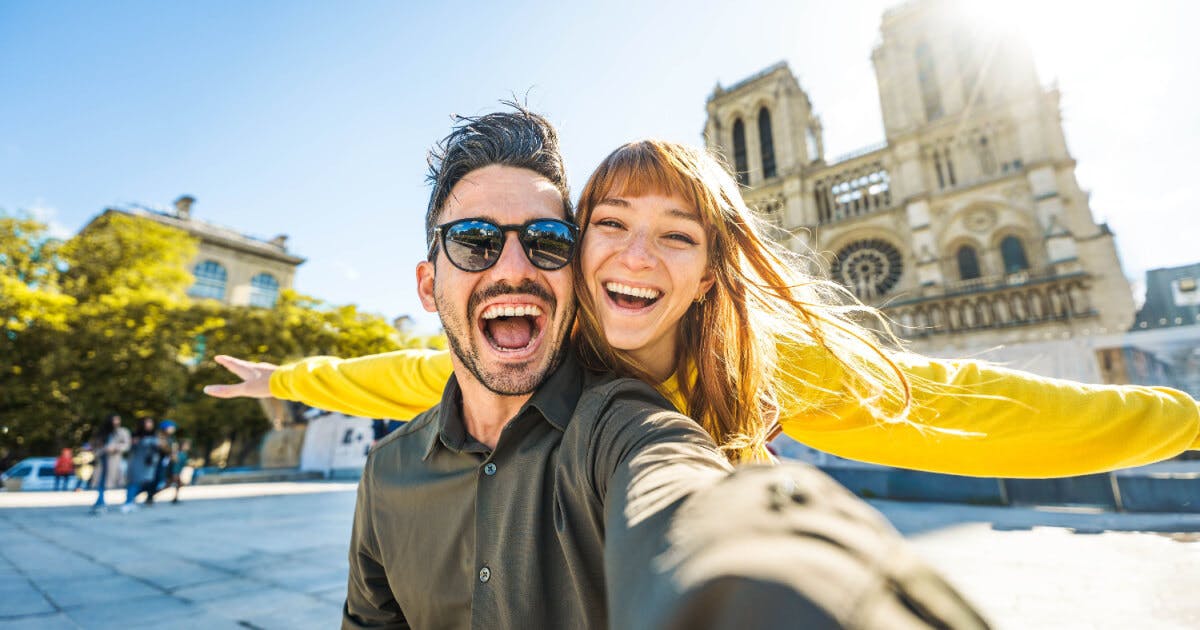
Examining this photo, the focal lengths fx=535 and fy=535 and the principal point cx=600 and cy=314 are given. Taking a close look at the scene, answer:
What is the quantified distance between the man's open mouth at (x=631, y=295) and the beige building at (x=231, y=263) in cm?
3781

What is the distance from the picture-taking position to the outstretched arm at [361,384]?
8.14 ft

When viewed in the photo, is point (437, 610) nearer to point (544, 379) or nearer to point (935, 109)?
point (544, 379)

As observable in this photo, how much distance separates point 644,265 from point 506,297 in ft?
1.37

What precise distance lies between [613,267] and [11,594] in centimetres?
504

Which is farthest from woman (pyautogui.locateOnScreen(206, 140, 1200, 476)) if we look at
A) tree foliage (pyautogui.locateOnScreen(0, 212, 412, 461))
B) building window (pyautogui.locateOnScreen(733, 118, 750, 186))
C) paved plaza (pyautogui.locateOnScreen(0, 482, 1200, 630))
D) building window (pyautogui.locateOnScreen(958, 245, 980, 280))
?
building window (pyautogui.locateOnScreen(733, 118, 750, 186))

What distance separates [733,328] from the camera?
1.71 metres

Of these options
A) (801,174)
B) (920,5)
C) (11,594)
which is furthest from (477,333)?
(920,5)

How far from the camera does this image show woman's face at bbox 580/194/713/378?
1606mm

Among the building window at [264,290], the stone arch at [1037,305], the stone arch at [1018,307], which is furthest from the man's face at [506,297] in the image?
the building window at [264,290]

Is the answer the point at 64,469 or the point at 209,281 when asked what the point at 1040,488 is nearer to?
the point at 64,469

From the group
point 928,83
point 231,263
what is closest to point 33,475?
point 231,263

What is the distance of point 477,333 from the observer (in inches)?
60.1

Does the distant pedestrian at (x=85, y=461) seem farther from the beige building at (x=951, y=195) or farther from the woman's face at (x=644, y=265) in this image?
the beige building at (x=951, y=195)

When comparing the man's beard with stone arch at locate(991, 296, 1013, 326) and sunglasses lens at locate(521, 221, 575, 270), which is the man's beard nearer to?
sunglasses lens at locate(521, 221, 575, 270)
